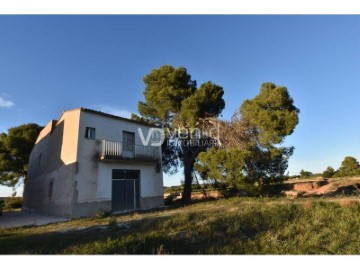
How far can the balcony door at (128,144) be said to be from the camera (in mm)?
17719

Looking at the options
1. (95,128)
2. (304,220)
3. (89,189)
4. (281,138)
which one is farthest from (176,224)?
(281,138)

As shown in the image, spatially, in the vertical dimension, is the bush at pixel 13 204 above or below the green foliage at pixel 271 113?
below

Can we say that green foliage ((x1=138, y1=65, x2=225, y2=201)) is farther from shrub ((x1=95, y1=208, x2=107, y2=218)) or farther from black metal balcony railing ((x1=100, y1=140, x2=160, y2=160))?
shrub ((x1=95, y1=208, x2=107, y2=218))

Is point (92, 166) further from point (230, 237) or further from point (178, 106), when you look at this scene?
point (230, 237)

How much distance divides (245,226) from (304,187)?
20999mm

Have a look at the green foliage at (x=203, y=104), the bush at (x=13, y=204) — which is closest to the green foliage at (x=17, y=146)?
the bush at (x=13, y=204)

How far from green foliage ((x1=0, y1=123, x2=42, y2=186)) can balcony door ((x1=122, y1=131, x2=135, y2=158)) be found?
1687cm

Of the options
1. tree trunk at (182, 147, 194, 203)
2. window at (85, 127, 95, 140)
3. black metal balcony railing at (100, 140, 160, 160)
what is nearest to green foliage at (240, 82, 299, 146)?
tree trunk at (182, 147, 194, 203)

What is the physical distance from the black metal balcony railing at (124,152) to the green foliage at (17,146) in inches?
682

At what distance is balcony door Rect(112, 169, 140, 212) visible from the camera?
654 inches

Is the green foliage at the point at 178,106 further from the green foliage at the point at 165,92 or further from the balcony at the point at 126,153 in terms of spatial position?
the balcony at the point at 126,153

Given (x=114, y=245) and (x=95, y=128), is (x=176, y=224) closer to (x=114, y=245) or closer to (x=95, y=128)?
(x=114, y=245)

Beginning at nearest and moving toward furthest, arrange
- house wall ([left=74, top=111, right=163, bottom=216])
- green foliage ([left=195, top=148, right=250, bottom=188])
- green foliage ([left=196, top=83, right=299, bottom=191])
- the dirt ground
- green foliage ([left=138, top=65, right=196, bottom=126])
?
the dirt ground < house wall ([left=74, top=111, right=163, bottom=216]) < green foliage ([left=195, top=148, right=250, bottom=188]) < green foliage ([left=196, top=83, right=299, bottom=191]) < green foliage ([left=138, top=65, right=196, bottom=126])

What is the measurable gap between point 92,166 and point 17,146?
727 inches
